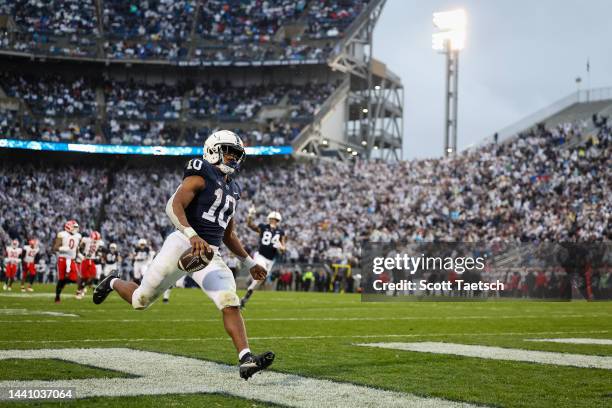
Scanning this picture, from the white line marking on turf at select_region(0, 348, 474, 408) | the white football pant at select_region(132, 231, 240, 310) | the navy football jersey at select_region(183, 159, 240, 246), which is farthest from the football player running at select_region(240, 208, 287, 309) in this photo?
the navy football jersey at select_region(183, 159, 240, 246)

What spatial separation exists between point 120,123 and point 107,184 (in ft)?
13.5

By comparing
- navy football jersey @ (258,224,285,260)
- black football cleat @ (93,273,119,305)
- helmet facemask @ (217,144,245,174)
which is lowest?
black football cleat @ (93,273,119,305)

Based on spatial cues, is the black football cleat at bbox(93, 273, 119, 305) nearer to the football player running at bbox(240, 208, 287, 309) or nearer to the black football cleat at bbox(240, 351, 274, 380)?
the black football cleat at bbox(240, 351, 274, 380)

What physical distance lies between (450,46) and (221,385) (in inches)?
1682

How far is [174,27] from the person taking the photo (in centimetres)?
5209

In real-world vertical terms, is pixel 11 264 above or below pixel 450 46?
below

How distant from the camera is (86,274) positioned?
21.0 metres

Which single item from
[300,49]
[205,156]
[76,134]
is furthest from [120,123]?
[205,156]

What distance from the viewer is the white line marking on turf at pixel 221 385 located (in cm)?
→ 592

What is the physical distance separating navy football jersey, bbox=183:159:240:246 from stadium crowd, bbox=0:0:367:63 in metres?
42.5

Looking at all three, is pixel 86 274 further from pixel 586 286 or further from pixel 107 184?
pixel 107 184

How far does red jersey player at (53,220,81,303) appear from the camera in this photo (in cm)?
1855

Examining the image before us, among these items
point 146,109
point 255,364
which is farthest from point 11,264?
point 146,109

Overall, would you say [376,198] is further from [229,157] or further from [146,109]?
[229,157]
